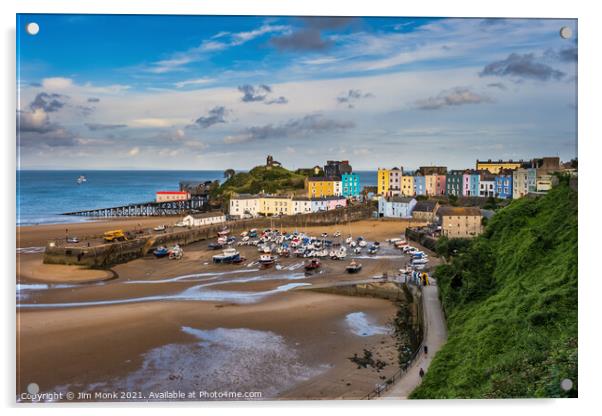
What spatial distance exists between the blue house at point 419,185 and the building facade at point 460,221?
183 centimetres

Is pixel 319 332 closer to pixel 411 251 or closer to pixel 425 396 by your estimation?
pixel 425 396

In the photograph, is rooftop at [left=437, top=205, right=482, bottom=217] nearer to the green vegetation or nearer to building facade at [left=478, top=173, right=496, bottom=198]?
building facade at [left=478, top=173, right=496, bottom=198]

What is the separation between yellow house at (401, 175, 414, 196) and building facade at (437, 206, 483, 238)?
2.30 m

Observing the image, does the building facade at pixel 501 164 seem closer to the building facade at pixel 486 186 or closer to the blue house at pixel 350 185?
the building facade at pixel 486 186

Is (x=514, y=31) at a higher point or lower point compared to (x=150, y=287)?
higher

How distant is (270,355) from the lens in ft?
23.0

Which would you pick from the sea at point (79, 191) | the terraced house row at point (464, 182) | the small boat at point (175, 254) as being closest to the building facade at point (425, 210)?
the terraced house row at point (464, 182)

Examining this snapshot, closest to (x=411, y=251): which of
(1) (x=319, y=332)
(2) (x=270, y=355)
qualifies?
(1) (x=319, y=332)

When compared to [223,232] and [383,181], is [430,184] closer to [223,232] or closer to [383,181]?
[383,181]

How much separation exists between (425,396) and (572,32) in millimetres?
4016

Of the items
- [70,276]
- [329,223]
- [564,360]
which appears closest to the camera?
[564,360]

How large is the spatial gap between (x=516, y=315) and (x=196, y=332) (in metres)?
4.37

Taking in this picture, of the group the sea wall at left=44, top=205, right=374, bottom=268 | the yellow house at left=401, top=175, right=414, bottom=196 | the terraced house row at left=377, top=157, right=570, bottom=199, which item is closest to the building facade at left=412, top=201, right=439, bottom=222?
the terraced house row at left=377, top=157, right=570, bottom=199

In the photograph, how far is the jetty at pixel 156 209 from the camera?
19.2m
